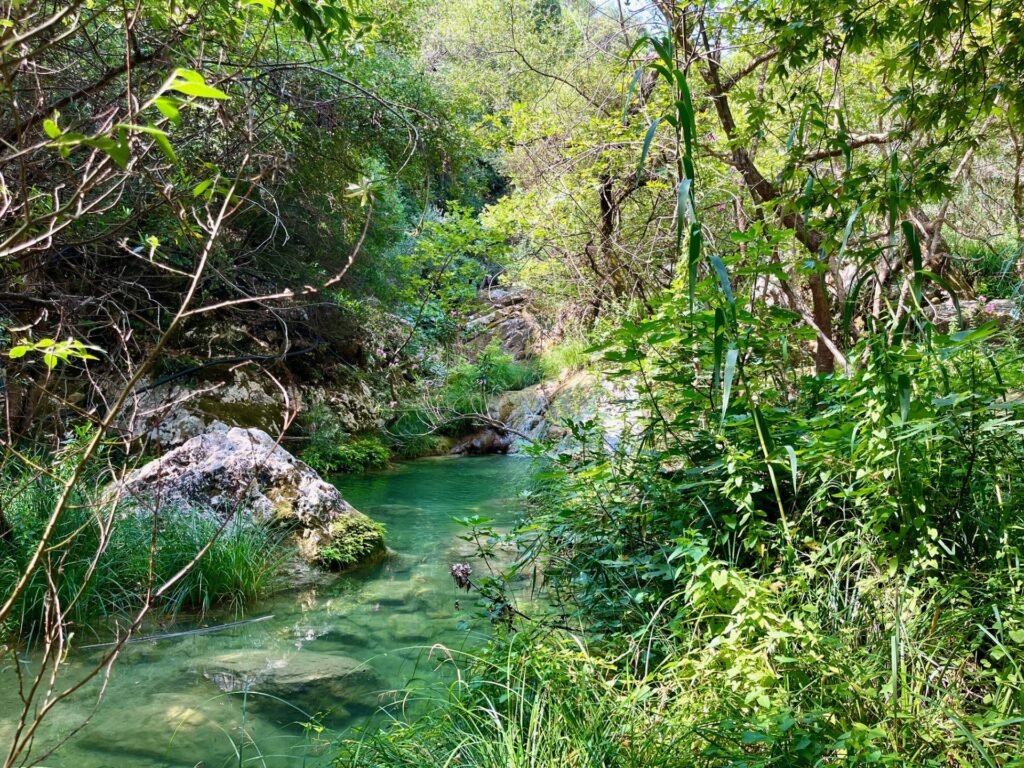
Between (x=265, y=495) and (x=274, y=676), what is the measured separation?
2.32 meters

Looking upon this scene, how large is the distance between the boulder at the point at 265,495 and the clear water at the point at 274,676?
311 mm

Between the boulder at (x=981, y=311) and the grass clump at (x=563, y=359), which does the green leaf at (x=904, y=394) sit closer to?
the boulder at (x=981, y=311)

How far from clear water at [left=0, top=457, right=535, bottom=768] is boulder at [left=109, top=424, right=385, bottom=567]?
0.31 metres

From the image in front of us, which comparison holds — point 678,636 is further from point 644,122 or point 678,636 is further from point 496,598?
point 644,122

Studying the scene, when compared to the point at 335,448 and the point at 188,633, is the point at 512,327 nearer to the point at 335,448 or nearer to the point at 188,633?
the point at 335,448

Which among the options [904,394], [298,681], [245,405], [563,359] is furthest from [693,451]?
[563,359]

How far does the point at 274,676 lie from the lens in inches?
129

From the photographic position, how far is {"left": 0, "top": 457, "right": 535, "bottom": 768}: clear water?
8.62 ft

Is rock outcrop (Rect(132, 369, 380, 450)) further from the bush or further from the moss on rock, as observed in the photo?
the moss on rock

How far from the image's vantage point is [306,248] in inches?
354

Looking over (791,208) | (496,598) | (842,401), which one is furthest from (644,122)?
(496,598)

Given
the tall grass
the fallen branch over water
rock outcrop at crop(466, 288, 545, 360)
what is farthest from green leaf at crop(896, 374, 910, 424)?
rock outcrop at crop(466, 288, 545, 360)

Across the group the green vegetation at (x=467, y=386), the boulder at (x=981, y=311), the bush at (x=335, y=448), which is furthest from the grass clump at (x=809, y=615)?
the green vegetation at (x=467, y=386)

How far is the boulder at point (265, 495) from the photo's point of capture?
16.5 feet
